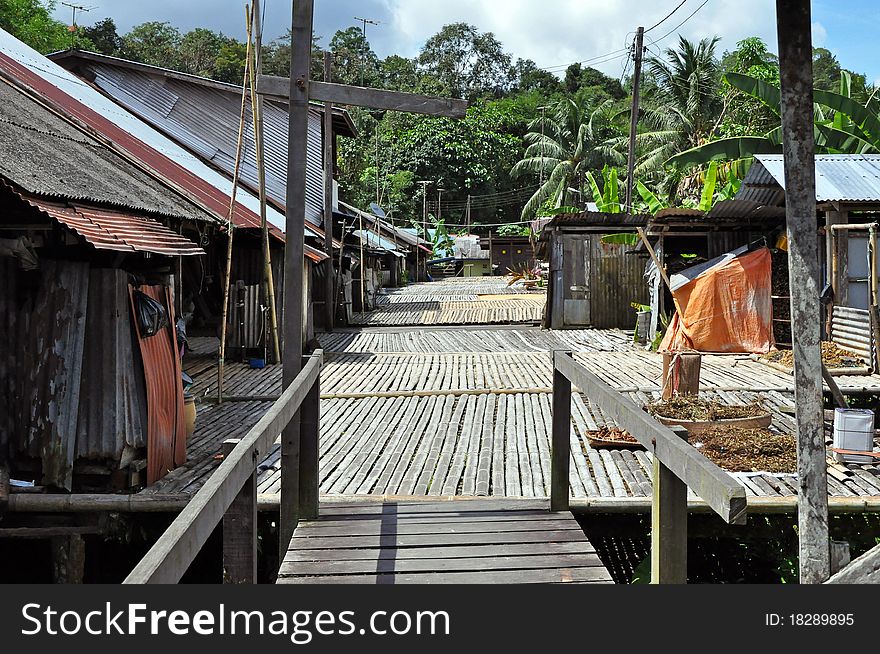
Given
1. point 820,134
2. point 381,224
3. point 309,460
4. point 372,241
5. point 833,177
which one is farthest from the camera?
point 381,224

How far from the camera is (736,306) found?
1369cm

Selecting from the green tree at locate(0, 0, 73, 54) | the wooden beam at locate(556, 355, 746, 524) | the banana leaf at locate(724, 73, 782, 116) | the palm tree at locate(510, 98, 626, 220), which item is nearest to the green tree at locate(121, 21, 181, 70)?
the green tree at locate(0, 0, 73, 54)

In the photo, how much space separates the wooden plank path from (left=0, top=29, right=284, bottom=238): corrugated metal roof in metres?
6.04

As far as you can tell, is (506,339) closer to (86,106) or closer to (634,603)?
(86,106)

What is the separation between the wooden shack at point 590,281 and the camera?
18.9 m

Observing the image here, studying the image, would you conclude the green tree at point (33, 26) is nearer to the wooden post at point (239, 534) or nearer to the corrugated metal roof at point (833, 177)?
the corrugated metal roof at point (833, 177)

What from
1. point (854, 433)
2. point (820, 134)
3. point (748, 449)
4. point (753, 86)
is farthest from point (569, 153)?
point (854, 433)

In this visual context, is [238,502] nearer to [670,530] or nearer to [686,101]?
[670,530]

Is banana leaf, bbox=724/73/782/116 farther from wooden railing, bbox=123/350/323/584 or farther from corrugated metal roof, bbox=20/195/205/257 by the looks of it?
wooden railing, bbox=123/350/323/584

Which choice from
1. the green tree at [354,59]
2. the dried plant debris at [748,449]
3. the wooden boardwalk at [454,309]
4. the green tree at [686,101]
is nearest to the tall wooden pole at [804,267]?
the dried plant debris at [748,449]

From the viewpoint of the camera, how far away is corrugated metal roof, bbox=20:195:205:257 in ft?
17.1

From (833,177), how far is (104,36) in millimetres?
49182

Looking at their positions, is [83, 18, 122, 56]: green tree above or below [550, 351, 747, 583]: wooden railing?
above

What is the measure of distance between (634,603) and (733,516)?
27.7 inches
